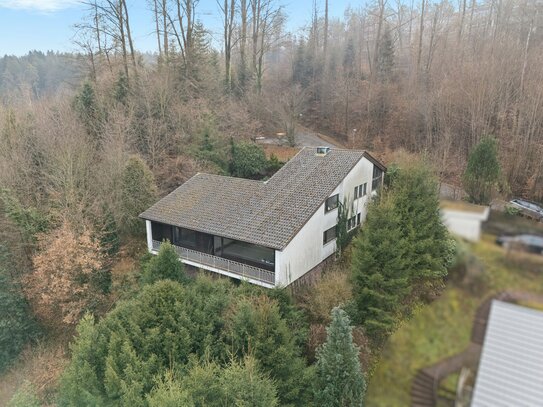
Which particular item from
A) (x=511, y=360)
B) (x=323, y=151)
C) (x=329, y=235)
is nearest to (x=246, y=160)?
(x=323, y=151)

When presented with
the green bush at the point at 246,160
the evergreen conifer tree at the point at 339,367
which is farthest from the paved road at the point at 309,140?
the evergreen conifer tree at the point at 339,367

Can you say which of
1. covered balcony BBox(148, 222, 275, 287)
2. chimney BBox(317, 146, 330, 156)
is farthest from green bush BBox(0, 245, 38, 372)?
chimney BBox(317, 146, 330, 156)

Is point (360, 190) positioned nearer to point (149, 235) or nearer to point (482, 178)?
point (149, 235)

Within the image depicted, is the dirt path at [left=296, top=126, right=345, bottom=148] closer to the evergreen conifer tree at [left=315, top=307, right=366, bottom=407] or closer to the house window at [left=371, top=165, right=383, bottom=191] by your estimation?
the house window at [left=371, top=165, right=383, bottom=191]

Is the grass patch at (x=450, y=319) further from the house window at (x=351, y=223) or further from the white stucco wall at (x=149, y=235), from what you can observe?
the white stucco wall at (x=149, y=235)

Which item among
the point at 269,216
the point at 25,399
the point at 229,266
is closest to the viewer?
the point at 25,399
